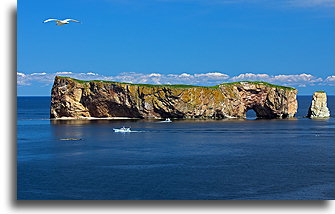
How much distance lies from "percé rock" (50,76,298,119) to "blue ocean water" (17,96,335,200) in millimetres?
39338

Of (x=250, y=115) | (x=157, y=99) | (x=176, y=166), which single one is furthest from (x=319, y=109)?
(x=176, y=166)

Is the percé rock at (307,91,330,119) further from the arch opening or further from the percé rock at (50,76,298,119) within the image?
the arch opening

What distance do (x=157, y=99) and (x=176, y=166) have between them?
68.2 metres

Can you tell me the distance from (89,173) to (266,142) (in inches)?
1216

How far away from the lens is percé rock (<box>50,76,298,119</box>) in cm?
10812

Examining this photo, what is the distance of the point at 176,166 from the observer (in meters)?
40.6

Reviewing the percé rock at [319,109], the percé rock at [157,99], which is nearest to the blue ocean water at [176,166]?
the percé rock at [157,99]

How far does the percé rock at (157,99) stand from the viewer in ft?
355

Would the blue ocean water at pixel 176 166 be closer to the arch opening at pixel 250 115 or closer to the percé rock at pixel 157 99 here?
the percé rock at pixel 157 99

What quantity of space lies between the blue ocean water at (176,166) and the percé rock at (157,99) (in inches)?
1549

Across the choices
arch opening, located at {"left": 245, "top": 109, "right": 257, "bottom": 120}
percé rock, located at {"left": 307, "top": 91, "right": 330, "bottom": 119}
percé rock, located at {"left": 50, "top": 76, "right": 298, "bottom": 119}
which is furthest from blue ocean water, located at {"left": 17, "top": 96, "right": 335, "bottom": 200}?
arch opening, located at {"left": 245, "top": 109, "right": 257, "bottom": 120}

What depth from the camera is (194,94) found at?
10844cm
